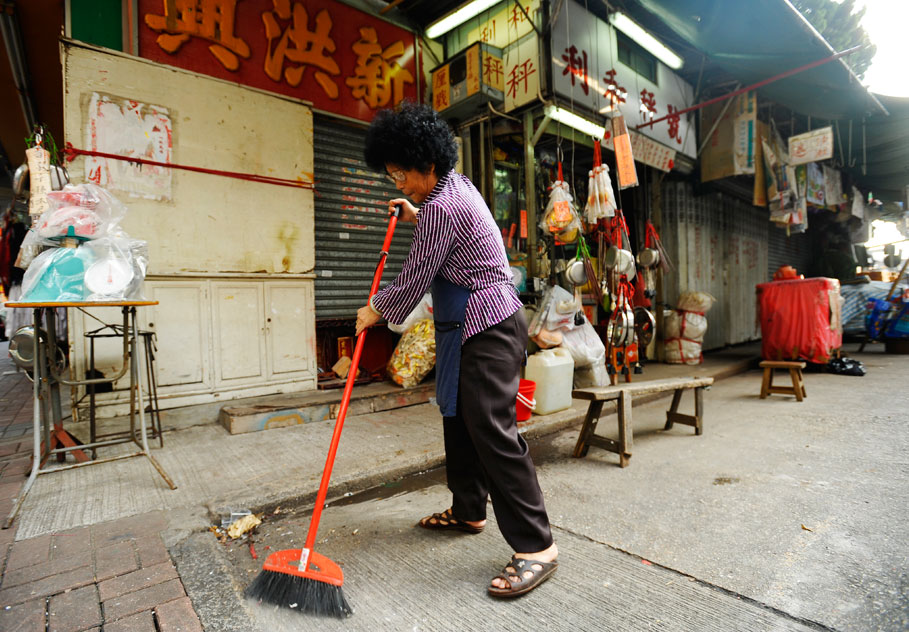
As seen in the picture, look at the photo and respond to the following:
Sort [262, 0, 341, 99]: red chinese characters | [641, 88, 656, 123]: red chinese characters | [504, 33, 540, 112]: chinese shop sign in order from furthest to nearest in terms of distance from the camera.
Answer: [641, 88, 656, 123]: red chinese characters → [504, 33, 540, 112]: chinese shop sign → [262, 0, 341, 99]: red chinese characters

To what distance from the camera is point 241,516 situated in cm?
259

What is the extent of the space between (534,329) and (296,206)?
308cm

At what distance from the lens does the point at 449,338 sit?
2092mm

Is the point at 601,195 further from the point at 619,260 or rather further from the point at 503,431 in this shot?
the point at 503,431

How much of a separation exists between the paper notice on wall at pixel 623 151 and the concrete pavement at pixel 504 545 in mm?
2983

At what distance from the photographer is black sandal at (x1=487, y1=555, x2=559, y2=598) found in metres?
1.83

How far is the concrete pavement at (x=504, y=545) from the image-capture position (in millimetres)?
1743

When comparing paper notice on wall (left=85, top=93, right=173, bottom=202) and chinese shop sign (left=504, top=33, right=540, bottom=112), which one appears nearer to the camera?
paper notice on wall (left=85, top=93, right=173, bottom=202)

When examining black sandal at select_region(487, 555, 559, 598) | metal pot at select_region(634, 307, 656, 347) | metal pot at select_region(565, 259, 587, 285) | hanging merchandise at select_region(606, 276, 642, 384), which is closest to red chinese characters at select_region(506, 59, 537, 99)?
metal pot at select_region(565, 259, 587, 285)

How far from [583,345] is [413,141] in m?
4.04

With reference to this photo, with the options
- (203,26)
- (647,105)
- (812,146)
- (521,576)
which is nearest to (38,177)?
(203,26)

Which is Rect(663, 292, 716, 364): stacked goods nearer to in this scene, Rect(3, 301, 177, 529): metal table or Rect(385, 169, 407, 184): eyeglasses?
Rect(385, 169, 407, 184): eyeglasses

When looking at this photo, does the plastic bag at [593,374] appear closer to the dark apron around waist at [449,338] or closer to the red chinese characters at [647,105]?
the dark apron around waist at [449,338]

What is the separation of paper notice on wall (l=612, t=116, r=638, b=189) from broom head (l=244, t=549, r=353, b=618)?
4957mm
